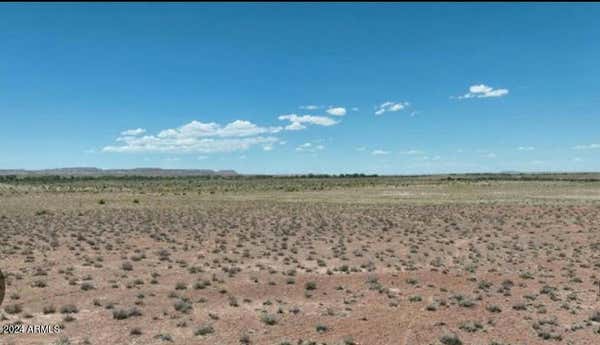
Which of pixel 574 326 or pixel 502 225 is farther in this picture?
→ pixel 502 225

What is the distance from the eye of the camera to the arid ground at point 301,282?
12.3m

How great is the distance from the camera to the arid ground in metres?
12.3

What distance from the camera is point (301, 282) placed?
1791 cm

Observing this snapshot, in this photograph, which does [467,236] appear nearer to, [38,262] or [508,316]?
[508,316]

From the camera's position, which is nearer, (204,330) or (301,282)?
(204,330)

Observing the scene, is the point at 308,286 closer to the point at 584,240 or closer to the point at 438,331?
the point at 438,331

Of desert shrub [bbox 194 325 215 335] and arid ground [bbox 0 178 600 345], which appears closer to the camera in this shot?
desert shrub [bbox 194 325 215 335]

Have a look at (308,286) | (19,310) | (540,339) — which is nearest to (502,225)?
(308,286)

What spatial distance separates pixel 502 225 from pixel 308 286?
72.8 feet

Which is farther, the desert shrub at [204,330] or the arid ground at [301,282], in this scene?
the arid ground at [301,282]

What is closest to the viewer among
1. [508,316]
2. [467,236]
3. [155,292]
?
[508,316]

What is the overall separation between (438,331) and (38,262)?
1551cm

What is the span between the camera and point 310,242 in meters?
27.2

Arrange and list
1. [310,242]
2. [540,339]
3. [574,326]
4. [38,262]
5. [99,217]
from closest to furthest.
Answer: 1. [540,339]
2. [574,326]
3. [38,262]
4. [310,242]
5. [99,217]
